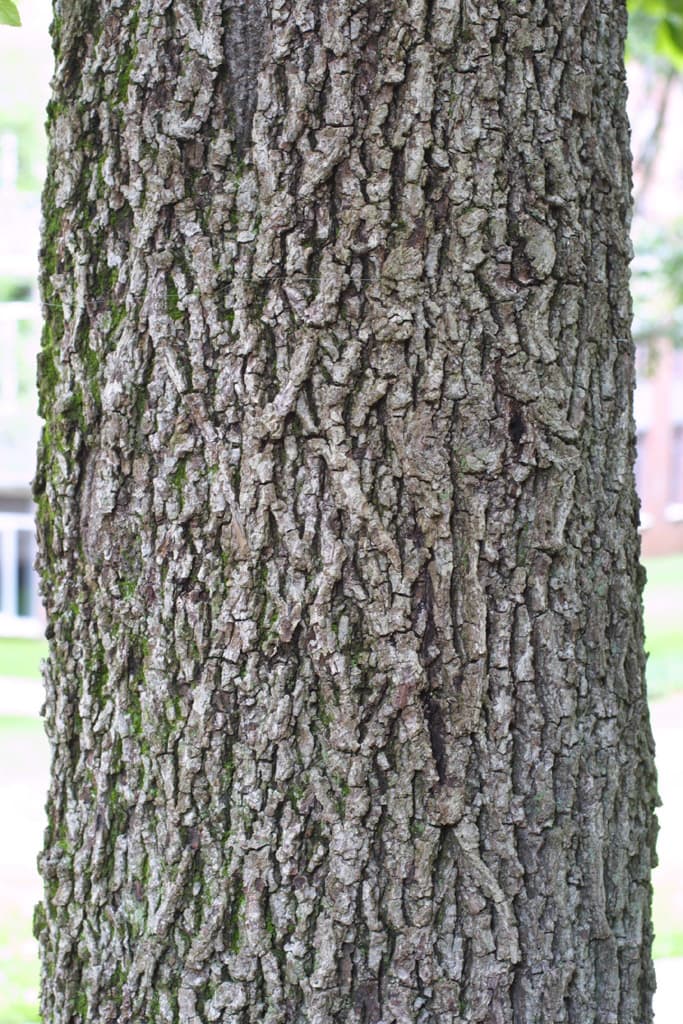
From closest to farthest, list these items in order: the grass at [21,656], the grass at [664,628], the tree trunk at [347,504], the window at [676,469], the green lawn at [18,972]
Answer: the tree trunk at [347,504] < the green lawn at [18,972] < the grass at [664,628] < the grass at [21,656] < the window at [676,469]

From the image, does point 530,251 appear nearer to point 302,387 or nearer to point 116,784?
point 302,387

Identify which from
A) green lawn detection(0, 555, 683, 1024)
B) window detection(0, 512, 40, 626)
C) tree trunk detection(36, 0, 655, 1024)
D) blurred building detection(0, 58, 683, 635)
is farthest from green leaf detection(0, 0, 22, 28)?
window detection(0, 512, 40, 626)

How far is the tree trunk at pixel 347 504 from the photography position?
Answer: 1542 mm

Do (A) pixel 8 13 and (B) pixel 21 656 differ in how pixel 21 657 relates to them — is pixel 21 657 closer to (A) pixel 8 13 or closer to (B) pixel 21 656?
(B) pixel 21 656

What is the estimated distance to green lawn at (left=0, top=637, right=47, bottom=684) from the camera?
11.8 metres

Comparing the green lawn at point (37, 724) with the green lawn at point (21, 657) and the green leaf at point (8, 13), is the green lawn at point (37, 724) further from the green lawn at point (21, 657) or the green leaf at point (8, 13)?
the green leaf at point (8, 13)

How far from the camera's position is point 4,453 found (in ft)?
51.4

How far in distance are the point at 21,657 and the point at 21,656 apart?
73 millimetres

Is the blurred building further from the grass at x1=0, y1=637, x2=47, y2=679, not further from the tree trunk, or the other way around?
the tree trunk

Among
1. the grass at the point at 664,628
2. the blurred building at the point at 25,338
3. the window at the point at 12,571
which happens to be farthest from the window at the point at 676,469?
the window at the point at 12,571

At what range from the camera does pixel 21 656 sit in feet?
42.6

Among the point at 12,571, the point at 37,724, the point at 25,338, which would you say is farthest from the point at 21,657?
the point at 25,338

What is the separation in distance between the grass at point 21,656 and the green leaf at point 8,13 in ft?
32.6

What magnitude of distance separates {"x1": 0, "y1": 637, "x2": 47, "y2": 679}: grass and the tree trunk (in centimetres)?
1005
